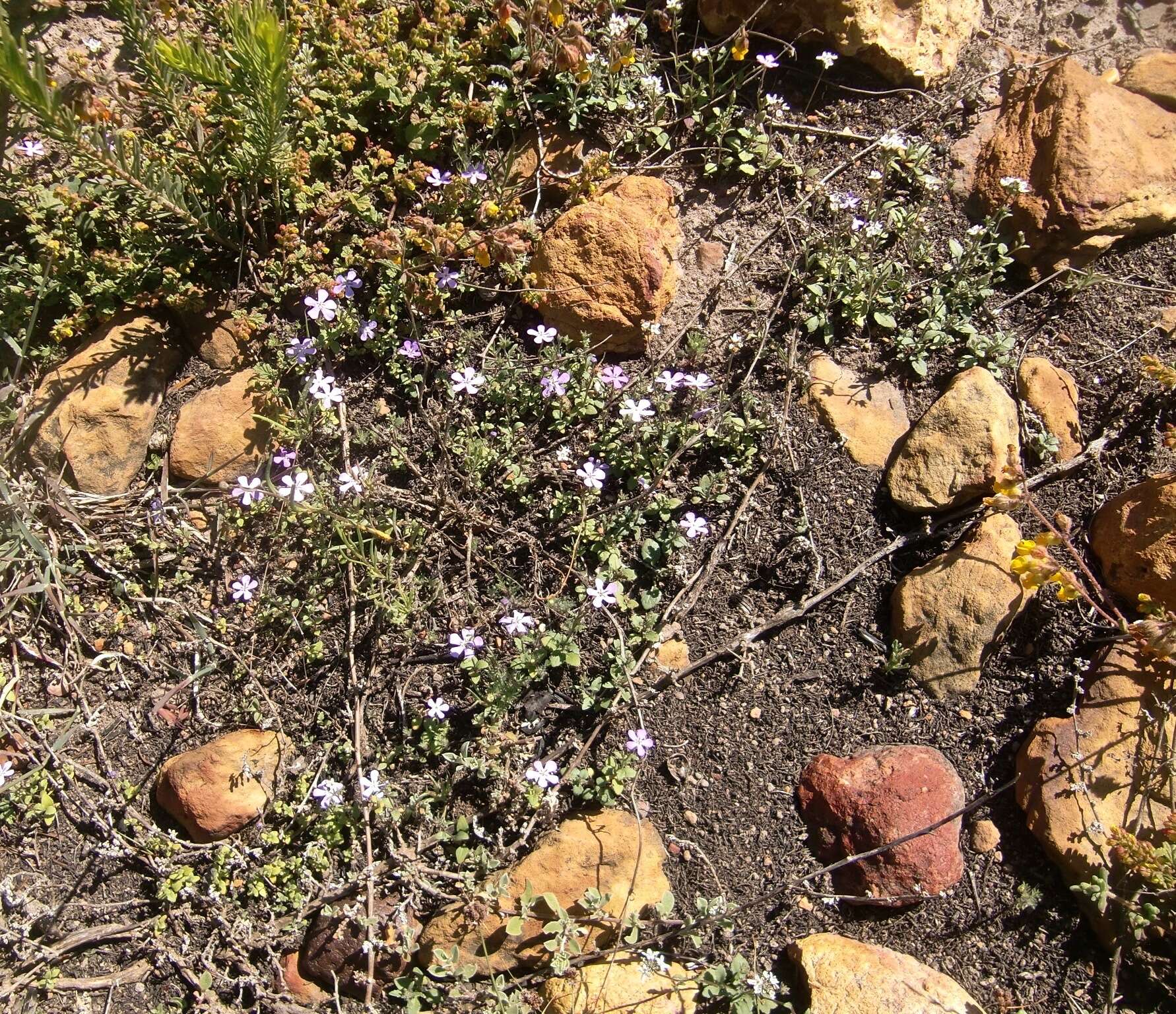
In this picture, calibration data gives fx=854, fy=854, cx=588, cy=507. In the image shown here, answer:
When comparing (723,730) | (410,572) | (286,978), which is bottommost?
(286,978)

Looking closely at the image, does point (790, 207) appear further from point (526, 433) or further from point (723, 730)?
point (723, 730)

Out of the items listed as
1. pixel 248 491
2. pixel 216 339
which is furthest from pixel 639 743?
pixel 216 339

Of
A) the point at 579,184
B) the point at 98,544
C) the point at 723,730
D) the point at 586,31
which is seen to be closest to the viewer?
the point at 723,730

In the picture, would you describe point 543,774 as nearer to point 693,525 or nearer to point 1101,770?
point 693,525

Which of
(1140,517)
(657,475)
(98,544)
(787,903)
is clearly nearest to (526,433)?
(657,475)

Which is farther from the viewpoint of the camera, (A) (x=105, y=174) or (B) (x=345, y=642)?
(A) (x=105, y=174)

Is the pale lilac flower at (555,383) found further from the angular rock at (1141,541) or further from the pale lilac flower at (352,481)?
the angular rock at (1141,541)

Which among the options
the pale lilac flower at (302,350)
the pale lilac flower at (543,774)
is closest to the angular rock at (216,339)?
the pale lilac flower at (302,350)
